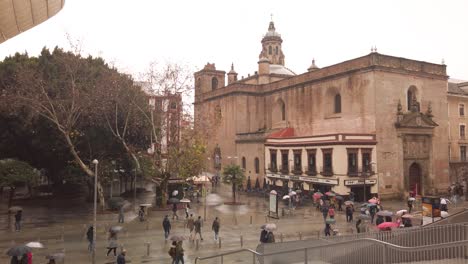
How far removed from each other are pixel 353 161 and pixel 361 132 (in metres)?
4.41

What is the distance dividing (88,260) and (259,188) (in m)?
30.2

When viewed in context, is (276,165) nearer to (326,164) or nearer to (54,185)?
(326,164)

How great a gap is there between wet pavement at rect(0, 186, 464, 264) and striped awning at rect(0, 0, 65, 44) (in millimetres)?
10443

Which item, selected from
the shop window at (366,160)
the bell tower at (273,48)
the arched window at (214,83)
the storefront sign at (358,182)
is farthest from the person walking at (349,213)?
the bell tower at (273,48)

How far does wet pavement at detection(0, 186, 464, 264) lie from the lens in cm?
1906

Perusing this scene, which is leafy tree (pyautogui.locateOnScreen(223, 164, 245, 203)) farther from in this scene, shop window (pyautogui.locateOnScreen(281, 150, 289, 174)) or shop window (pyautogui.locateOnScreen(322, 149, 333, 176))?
shop window (pyautogui.locateOnScreen(322, 149, 333, 176))

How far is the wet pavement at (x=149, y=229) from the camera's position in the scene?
1906cm

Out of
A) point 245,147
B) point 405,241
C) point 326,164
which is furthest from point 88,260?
point 245,147

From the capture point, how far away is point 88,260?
58.9 ft

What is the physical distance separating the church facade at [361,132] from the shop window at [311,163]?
99mm

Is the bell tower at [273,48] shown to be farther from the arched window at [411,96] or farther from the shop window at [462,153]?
the arched window at [411,96]

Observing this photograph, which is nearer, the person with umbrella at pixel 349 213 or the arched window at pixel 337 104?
the person with umbrella at pixel 349 213

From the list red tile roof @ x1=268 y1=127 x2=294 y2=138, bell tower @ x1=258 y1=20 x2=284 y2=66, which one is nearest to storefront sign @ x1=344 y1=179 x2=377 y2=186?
red tile roof @ x1=268 y1=127 x2=294 y2=138

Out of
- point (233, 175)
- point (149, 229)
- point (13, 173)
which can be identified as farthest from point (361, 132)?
point (13, 173)
